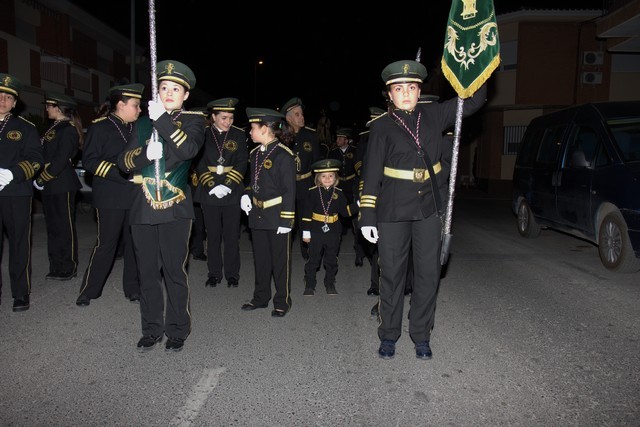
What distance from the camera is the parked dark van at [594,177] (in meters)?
7.07

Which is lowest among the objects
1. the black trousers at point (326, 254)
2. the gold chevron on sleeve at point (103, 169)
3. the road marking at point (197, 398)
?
the road marking at point (197, 398)

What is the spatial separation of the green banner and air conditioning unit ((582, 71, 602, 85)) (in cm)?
2335

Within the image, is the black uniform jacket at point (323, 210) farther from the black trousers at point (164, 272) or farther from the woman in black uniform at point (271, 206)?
the black trousers at point (164, 272)

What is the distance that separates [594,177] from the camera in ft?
25.3

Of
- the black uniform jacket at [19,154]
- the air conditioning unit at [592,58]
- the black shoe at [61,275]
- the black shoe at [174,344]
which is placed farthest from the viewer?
the air conditioning unit at [592,58]

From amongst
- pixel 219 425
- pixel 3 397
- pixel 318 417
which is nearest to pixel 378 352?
pixel 318 417

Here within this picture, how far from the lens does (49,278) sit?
23.1 feet

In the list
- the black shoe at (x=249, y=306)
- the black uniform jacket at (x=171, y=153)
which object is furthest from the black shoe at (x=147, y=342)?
the black shoe at (x=249, y=306)

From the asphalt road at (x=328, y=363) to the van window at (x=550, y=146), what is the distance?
292 centimetres

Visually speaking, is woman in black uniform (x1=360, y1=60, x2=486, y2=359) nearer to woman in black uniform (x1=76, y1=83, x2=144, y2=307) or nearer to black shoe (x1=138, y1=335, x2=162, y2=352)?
black shoe (x1=138, y1=335, x2=162, y2=352)

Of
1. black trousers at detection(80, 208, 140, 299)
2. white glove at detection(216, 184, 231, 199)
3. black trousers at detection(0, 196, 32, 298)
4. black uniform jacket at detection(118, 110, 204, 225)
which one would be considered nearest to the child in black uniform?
white glove at detection(216, 184, 231, 199)

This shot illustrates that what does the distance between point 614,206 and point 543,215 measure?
2.37 meters

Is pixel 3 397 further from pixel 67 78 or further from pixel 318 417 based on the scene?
pixel 67 78

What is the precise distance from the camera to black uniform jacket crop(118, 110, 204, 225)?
4094 mm
